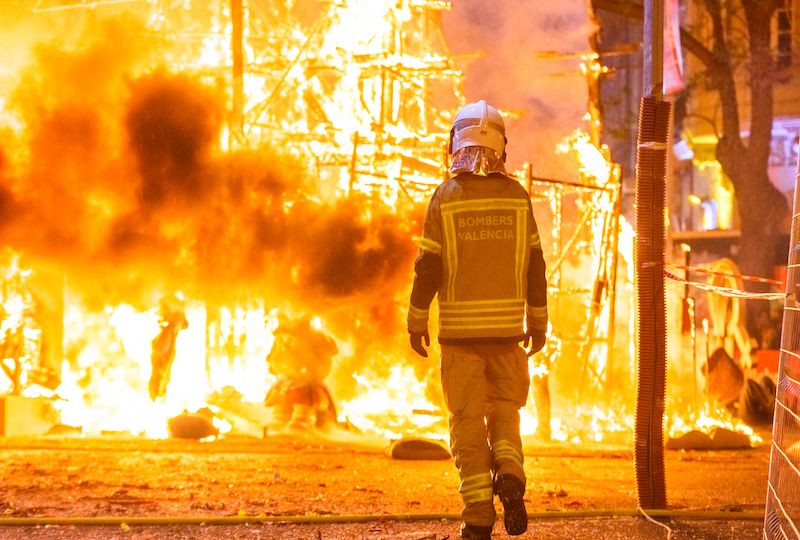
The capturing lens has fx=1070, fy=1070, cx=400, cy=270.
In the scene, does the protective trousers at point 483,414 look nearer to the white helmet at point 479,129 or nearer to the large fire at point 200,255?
the white helmet at point 479,129

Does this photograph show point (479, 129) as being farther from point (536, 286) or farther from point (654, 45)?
point (654, 45)

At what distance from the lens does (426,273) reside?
4820 mm

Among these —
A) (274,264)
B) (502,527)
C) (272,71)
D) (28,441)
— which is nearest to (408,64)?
(272,71)

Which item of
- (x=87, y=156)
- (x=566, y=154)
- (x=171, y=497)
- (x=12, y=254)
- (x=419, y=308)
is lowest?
(x=171, y=497)

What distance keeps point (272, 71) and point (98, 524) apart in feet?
36.5

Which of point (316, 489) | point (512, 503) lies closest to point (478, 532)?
point (512, 503)

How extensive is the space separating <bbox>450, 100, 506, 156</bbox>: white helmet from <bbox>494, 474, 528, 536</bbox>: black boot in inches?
59.0

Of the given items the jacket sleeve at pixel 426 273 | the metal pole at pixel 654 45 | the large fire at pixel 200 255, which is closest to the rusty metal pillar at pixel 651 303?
the metal pole at pixel 654 45

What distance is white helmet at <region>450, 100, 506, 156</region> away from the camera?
4926 mm

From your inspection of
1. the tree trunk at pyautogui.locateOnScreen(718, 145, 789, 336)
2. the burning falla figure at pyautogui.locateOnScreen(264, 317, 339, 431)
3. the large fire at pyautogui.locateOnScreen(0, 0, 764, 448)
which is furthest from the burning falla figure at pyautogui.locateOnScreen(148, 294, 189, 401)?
the tree trunk at pyautogui.locateOnScreen(718, 145, 789, 336)

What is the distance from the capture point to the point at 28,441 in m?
9.49

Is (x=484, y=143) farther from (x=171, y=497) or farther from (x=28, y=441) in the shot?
(x=28, y=441)

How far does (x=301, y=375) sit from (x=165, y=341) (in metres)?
1.65

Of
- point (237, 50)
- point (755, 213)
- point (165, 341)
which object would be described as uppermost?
point (237, 50)
